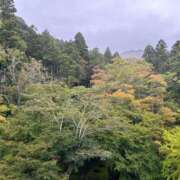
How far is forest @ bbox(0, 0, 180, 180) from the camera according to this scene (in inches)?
691

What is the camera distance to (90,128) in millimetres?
19234

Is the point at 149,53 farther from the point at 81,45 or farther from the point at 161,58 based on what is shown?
the point at 81,45

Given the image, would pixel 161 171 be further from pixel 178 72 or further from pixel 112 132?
pixel 178 72

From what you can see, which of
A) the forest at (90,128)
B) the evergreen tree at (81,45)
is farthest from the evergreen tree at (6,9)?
the evergreen tree at (81,45)

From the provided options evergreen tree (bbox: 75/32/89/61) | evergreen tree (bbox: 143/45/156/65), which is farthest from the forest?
evergreen tree (bbox: 143/45/156/65)

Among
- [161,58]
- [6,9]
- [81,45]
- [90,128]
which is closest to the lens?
[90,128]

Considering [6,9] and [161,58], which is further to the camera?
[161,58]

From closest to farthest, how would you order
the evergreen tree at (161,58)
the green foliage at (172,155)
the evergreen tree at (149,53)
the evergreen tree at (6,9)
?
the green foliage at (172,155) < the evergreen tree at (6,9) < the evergreen tree at (161,58) < the evergreen tree at (149,53)

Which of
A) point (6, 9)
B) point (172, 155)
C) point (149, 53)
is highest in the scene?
point (6, 9)

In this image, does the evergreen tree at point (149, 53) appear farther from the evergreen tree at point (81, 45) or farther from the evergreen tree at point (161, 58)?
the evergreen tree at point (81, 45)

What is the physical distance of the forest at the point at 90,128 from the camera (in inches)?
691

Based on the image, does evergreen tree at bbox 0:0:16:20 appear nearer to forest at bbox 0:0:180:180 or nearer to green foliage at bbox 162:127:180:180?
forest at bbox 0:0:180:180

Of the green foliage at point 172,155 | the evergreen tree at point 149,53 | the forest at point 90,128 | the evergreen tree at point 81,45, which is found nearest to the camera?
the forest at point 90,128

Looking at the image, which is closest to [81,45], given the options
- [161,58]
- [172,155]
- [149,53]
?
[149,53]
